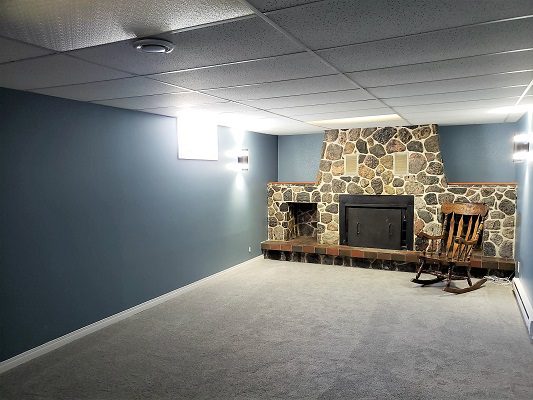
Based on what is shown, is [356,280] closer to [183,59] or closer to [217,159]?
[217,159]

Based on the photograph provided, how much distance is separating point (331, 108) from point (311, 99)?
0.58 meters

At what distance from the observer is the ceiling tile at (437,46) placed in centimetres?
173

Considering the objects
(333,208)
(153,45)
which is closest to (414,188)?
(333,208)

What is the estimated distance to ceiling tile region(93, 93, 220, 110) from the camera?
10.6 feet

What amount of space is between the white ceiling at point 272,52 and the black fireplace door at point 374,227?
8.34ft

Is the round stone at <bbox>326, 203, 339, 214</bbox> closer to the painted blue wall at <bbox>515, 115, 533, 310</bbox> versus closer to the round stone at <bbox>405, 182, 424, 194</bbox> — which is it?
the round stone at <bbox>405, 182, 424, 194</bbox>

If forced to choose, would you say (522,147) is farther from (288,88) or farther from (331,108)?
(288,88)

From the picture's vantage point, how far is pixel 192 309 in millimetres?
4074

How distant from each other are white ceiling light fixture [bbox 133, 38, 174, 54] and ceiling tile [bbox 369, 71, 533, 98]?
170cm

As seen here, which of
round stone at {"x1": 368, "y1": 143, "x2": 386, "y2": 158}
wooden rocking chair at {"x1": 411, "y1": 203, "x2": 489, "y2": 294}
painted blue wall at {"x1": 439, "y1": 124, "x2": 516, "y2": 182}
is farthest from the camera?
round stone at {"x1": 368, "y1": 143, "x2": 386, "y2": 158}

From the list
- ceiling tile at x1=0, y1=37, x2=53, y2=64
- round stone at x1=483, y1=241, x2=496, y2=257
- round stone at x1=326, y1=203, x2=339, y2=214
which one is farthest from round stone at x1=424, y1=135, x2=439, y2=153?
ceiling tile at x1=0, y1=37, x2=53, y2=64

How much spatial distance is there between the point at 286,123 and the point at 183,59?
10.1 ft

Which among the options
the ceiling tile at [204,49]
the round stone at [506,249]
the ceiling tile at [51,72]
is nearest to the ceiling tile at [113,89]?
the ceiling tile at [51,72]

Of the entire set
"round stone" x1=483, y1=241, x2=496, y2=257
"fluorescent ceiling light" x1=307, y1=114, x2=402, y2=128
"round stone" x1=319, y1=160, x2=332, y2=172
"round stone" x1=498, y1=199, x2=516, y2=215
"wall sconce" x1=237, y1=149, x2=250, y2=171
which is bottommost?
"round stone" x1=483, y1=241, x2=496, y2=257
